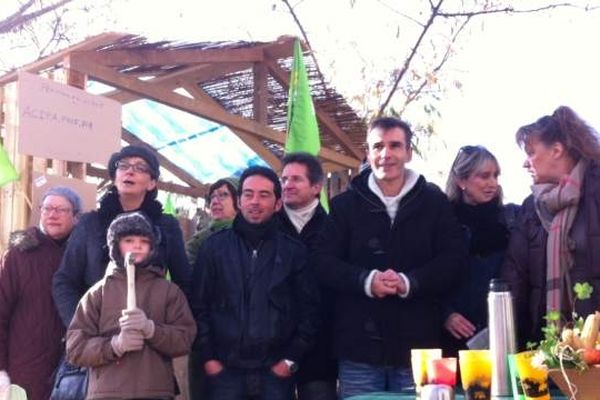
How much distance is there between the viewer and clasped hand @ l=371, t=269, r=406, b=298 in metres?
3.59

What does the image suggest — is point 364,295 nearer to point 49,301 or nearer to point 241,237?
point 241,237

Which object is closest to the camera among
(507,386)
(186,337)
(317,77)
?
(507,386)

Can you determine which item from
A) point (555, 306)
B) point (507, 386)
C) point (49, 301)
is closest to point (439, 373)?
point (507, 386)

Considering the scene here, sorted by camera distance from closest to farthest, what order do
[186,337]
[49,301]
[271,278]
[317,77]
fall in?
[186,337]
[271,278]
[49,301]
[317,77]

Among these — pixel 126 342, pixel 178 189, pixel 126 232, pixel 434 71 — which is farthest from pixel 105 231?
pixel 434 71

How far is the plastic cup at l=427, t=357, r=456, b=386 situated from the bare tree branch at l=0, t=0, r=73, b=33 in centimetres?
773

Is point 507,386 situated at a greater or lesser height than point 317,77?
lesser

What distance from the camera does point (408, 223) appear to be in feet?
12.5

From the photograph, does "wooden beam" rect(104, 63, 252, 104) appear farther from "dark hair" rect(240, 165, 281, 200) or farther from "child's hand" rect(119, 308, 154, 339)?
"child's hand" rect(119, 308, 154, 339)

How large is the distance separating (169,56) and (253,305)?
331 centimetres

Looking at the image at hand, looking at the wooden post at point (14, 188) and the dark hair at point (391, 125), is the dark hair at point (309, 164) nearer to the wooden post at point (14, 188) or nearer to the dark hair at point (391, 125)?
the dark hair at point (391, 125)

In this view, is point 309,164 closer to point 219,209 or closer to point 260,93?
point 219,209

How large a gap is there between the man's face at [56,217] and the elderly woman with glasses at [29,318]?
0.26 feet

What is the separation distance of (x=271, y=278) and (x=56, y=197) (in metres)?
1.21
